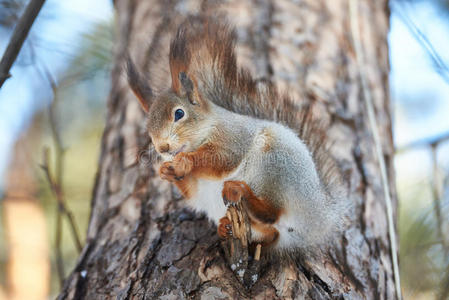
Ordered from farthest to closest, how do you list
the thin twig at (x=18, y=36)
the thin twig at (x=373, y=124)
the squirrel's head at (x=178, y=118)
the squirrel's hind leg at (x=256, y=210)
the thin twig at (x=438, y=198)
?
the thin twig at (x=438, y=198)
the thin twig at (x=373, y=124)
the squirrel's head at (x=178, y=118)
the squirrel's hind leg at (x=256, y=210)
the thin twig at (x=18, y=36)

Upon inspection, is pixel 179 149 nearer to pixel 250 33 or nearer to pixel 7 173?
pixel 250 33

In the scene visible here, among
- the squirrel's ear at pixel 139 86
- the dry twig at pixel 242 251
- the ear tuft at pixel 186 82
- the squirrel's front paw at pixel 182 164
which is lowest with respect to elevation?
the dry twig at pixel 242 251

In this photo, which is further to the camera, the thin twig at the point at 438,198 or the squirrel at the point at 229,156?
the thin twig at the point at 438,198

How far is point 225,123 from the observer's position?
114 centimetres

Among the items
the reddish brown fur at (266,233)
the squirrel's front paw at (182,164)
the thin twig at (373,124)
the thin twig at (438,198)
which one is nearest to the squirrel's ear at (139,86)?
the squirrel's front paw at (182,164)

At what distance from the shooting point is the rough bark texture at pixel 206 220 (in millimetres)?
1057

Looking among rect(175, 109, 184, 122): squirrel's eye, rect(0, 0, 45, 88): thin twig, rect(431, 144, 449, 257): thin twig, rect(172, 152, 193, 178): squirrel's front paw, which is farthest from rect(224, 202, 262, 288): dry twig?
rect(431, 144, 449, 257): thin twig

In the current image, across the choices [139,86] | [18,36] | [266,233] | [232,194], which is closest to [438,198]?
[266,233]

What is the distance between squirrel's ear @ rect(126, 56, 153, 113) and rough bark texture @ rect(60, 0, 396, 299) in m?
0.10

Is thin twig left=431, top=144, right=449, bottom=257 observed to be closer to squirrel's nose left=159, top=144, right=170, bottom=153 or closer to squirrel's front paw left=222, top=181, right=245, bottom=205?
squirrel's front paw left=222, top=181, right=245, bottom=205

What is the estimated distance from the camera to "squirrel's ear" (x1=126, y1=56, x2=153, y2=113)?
1149mm

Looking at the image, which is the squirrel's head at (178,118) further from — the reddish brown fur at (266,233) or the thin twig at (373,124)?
the thin twig at (373,124)

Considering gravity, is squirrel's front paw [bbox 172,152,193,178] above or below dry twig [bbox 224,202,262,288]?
above

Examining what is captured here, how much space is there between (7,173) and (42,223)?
1.27ft
